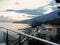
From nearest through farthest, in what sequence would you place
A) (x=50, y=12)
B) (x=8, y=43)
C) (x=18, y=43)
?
1. (x=18, y=43)
2. (x=8, y=43)
3. (x=50, y=12)

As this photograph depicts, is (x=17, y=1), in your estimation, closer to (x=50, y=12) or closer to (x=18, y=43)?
(x=50, y=12)

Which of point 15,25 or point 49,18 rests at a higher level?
point 49,18

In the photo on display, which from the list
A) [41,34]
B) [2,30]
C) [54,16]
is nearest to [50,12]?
[54,16]

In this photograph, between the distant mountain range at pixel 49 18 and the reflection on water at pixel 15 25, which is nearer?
the distant mountain range at pixel 49 18

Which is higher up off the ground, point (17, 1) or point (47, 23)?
point (17, 1)

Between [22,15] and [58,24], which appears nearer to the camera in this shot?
[58,24]

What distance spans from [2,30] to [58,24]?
3.51 feet

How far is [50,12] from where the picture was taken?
4.31 meters

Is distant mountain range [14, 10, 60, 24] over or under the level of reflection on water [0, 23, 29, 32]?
over

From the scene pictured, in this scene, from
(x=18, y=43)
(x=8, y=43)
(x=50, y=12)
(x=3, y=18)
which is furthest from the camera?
(x=3, y=18)

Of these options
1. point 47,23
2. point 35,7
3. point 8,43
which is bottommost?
point 8,43

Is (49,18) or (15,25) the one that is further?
(15,25)

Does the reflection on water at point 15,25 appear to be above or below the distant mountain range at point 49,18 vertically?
below

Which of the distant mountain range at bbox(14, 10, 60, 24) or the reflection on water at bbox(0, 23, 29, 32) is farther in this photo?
the reflection on water at bbox(0, 23, 29, 32)
